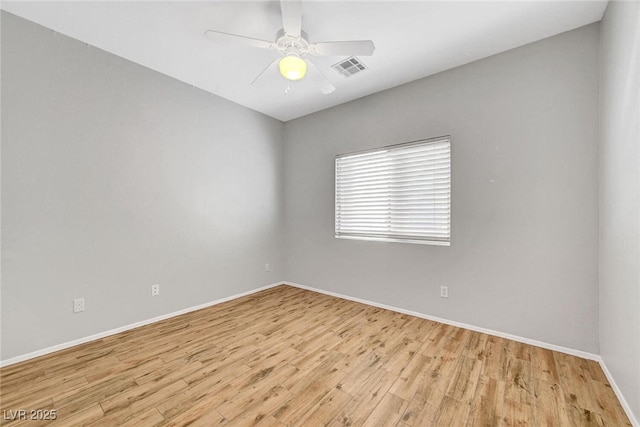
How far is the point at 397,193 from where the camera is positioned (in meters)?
3.22

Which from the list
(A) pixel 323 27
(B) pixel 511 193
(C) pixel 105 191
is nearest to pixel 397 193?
(B) pixel 511 193

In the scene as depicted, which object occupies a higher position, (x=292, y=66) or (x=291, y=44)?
(x=291, y=44)

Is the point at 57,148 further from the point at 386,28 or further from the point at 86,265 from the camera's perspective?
the point at 386,28

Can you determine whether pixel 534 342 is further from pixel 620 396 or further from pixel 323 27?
pixel 323 27

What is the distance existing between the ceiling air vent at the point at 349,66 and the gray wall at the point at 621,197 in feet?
6.18

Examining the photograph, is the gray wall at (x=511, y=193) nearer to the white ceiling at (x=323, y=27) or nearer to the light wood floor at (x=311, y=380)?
the white ceiling at (x=323, y=27)

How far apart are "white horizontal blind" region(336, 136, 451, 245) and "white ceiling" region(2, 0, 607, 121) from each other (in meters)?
0.92

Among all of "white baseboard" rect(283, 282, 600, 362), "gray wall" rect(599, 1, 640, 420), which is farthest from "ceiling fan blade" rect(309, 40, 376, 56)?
"white baseboard" rect(283, 282, 600, 362)

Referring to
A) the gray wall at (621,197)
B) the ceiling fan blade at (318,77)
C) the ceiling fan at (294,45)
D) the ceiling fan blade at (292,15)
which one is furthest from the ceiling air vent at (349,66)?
the gray wall at (621,197)

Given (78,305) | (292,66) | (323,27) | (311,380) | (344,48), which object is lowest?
(311,380)

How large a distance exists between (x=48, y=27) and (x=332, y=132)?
3.04 meters

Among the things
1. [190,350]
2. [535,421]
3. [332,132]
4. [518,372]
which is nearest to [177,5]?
[332,132]

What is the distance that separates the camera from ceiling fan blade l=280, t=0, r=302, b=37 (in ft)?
5.26

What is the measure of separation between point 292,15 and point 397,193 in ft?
7.18
